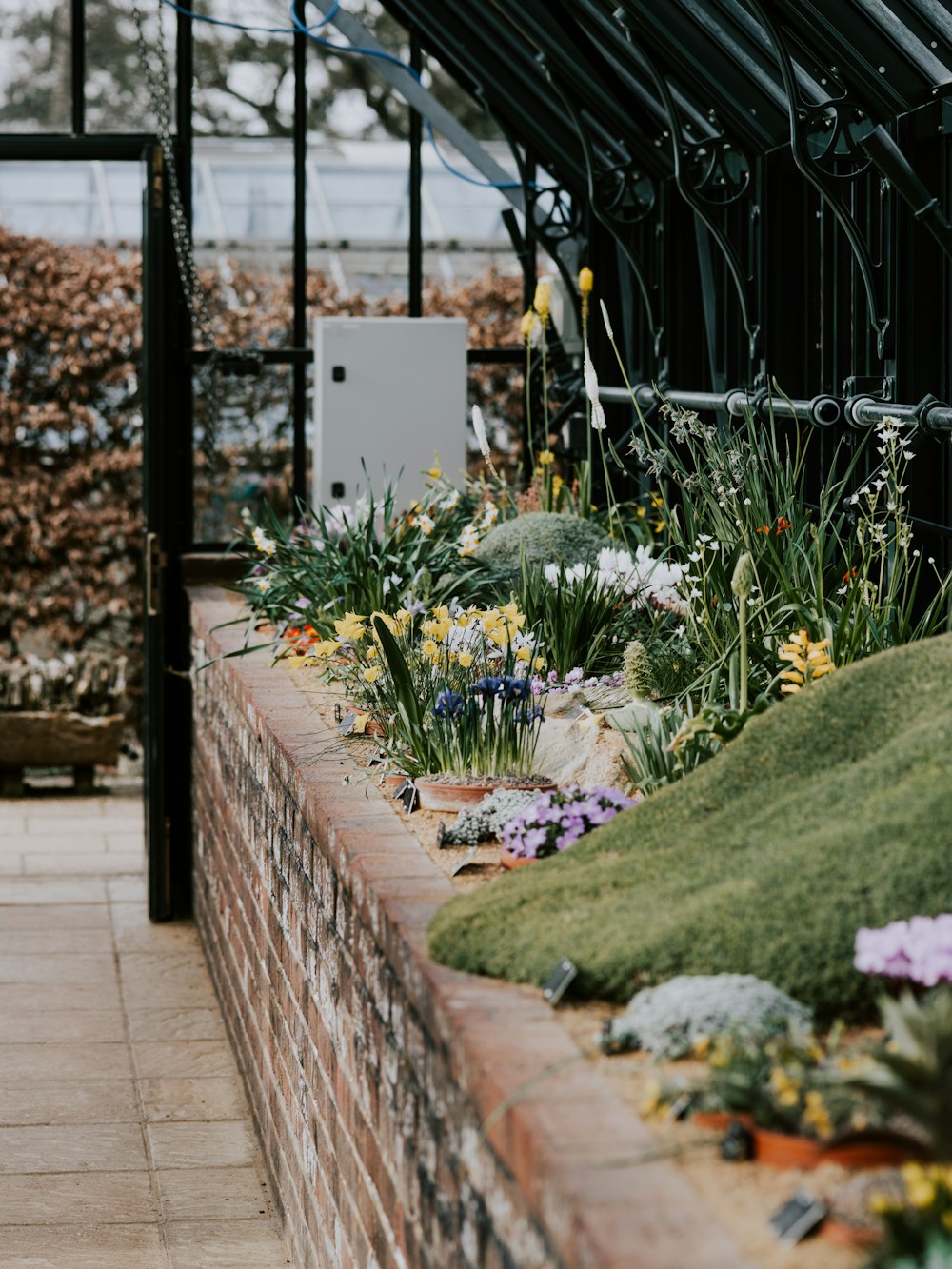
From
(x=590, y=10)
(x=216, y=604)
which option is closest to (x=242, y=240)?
(x=216, y=604)

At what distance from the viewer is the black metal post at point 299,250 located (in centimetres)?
607

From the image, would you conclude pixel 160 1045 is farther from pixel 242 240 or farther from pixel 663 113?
pixel 242 240

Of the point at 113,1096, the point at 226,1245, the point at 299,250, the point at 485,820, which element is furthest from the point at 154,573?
the point at 485,820

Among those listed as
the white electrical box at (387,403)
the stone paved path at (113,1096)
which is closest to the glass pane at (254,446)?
the white electrical box at (387,403)

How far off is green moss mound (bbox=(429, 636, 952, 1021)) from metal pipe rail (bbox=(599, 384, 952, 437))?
3.19 feet

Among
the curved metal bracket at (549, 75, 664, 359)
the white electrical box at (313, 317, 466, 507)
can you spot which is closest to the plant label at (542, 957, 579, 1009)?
the curved metal bracket at (549, 75, 664, 359)

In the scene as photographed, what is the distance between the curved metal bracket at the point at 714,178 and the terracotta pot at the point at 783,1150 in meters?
3.08

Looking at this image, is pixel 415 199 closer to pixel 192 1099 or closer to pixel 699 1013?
pixel 192 1099

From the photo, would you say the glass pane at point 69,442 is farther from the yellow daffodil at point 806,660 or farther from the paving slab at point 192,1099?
the yellow daffodil at point 806,660

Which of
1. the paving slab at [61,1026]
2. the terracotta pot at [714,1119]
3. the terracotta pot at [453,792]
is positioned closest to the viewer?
the terracotta pot at [714,1119]

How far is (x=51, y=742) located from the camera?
314 inches

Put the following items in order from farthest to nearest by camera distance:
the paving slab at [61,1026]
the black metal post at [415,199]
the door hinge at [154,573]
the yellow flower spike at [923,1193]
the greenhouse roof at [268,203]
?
the greenhouse roof at [268,203], the black metal post at [415,199], the door hinge at [154,573], the paving slab at [61,1026], the yellow flower spike at [923,1193]

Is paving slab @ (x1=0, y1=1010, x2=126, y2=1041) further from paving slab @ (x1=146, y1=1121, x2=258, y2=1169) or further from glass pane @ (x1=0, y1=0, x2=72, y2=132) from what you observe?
glass pane @ (x1=0, y1=0, x2=72, y2=132)

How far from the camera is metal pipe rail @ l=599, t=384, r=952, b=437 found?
3.30 m
